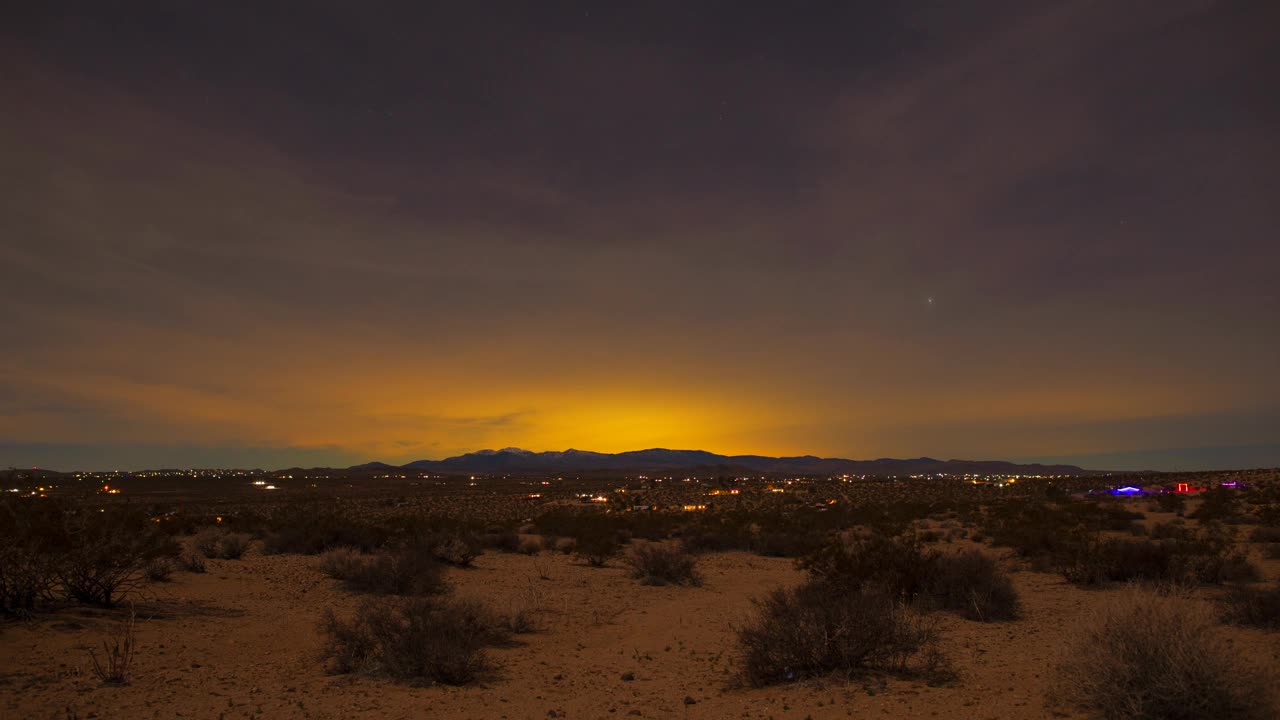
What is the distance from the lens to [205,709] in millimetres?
8672

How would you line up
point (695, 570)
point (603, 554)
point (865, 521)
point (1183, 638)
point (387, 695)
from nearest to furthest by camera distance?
point (1183, 638)
point (387, 695)
point (695, 570)
point (603, 554)
point (865, 521)

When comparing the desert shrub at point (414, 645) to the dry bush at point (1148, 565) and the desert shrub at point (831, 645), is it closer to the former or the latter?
the desert shrub at point (831, 645)

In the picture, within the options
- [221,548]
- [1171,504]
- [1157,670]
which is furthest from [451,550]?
[1171,504]

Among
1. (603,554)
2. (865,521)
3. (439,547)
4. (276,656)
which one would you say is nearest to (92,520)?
(276,656)

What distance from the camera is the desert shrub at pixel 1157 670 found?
22.3 feet

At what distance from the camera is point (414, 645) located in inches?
407

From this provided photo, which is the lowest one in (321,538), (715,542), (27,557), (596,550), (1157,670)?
(715,542)

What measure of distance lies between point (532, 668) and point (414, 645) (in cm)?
192

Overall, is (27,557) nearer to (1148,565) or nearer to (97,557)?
(97,557)

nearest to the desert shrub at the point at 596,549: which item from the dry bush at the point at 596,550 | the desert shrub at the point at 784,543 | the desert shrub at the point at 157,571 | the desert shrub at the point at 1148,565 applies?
the dry bush at the point at 596,550

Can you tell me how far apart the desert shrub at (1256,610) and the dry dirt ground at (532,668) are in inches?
16.7

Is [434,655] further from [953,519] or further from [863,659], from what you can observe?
[953,519]

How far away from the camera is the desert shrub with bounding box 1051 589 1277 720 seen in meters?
6.80

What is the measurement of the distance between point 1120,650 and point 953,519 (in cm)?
3818
